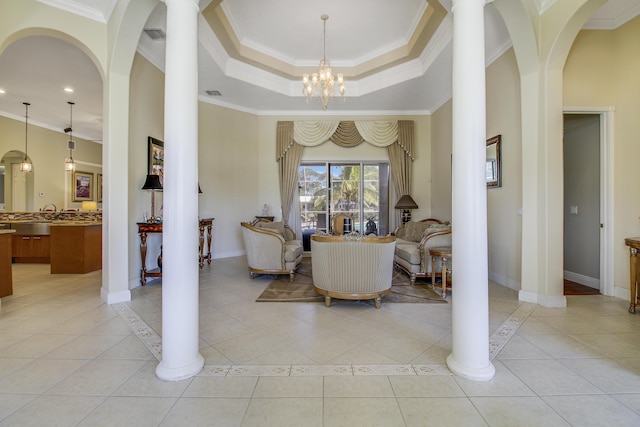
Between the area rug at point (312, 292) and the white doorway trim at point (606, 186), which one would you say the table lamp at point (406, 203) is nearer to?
the area rug at point (312, 292)

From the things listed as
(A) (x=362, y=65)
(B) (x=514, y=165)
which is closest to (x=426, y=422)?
(B) (x=514, y=165)

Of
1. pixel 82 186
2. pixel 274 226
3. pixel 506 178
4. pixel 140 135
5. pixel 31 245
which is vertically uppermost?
pixel 140 135

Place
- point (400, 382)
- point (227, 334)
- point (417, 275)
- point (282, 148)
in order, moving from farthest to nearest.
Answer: point (282, 148)
point (417, 275)
point (227, 334)
point (400, 382)

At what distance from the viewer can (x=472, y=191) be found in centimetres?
195

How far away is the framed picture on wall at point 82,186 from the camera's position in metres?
8.87

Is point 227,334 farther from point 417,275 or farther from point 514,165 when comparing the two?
point 514,165

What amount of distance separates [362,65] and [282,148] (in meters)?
2.44

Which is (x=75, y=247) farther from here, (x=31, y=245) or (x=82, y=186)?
(x=82, y=186)

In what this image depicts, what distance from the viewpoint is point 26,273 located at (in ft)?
16.4

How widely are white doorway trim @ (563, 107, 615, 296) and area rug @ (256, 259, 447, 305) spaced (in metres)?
2.09

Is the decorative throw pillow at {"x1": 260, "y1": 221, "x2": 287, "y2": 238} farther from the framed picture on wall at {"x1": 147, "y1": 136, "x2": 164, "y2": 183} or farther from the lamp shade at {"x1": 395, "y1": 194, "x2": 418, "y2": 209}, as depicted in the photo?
the lamp shade at {"x1": 395, "y1": 194, "x2": 418, "y2": 209}

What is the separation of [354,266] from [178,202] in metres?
1.93

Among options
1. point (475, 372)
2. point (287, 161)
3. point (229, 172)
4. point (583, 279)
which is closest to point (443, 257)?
point (475, 372)

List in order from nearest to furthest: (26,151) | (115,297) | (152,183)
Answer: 1. (115,297)
2. (152,183)
3. (26,151)
